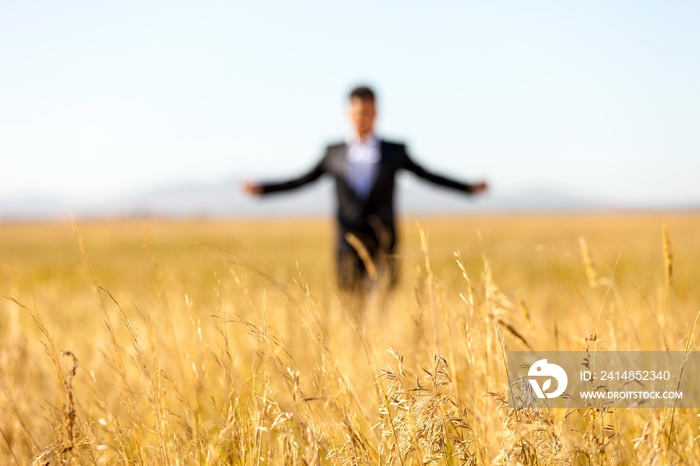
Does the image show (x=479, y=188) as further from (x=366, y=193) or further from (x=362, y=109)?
(x=362, y=109)

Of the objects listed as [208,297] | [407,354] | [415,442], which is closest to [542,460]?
[415,442]

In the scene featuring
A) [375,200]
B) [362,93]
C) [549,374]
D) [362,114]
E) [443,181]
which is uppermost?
[362,93]

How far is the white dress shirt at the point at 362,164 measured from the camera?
4004 mm

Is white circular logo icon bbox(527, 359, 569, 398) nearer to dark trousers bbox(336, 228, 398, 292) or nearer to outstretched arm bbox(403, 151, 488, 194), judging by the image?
dark trousers bbox(336, 228, 398, 292)

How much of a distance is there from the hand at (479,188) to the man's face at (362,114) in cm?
104

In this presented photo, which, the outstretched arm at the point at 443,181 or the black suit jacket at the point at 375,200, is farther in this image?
Answer: the outstretched arm at the point at 443,181

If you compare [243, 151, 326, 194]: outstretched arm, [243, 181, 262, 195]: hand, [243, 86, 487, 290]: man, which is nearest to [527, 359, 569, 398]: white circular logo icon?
[243, 86, 487, 290]: man

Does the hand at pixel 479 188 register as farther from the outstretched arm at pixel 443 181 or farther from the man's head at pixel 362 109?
the man's head at pixel 362 109

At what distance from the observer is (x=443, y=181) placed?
14.1ft

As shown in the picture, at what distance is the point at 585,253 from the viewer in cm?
182

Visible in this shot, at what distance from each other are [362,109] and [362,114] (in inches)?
1.5

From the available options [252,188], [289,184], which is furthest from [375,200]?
[252,188]

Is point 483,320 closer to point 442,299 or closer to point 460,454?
point 442,299

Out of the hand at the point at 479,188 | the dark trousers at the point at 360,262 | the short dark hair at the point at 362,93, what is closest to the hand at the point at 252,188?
the dark trousers at the point at 360,262
